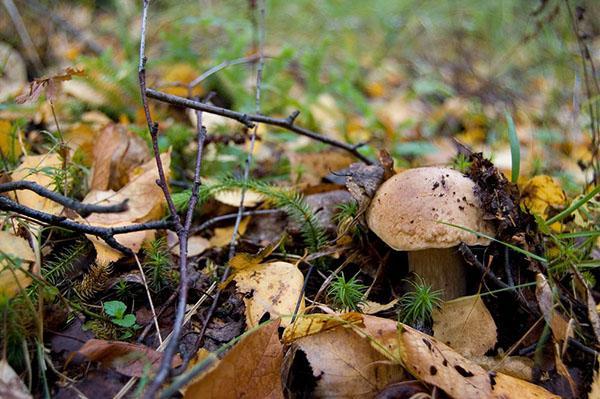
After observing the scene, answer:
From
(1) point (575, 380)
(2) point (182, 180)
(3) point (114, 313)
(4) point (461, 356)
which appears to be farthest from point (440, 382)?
(2) point (182, 180)

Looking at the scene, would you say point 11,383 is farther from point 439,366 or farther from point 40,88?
point 439,366

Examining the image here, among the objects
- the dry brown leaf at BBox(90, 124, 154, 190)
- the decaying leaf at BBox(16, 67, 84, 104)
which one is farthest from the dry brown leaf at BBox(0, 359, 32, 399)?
the dry brown leaf at BBox(90, 124, 154, 190)

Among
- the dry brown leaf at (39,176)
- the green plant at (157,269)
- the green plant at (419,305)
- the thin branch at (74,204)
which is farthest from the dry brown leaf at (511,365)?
the dry brown leaf at (39,176)

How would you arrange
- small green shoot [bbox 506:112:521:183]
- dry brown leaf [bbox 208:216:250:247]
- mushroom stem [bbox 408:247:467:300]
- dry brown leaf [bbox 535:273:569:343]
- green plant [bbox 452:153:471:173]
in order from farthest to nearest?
1. dry brown leaf [bbox 208:216:250:247]
2. green plant [bbox 452:153:471:173]
3. small green shoot [bbox 506:112:521:183]
4. mushroom stem [bbox 408:247:467:300]
5. dry brown leaf [bbox 535:273:569:343]

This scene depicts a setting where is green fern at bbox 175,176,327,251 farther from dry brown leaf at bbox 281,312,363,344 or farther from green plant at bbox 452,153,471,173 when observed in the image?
green plant at bbox 452,153,471,173

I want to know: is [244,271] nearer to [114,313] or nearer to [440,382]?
[114,313]
